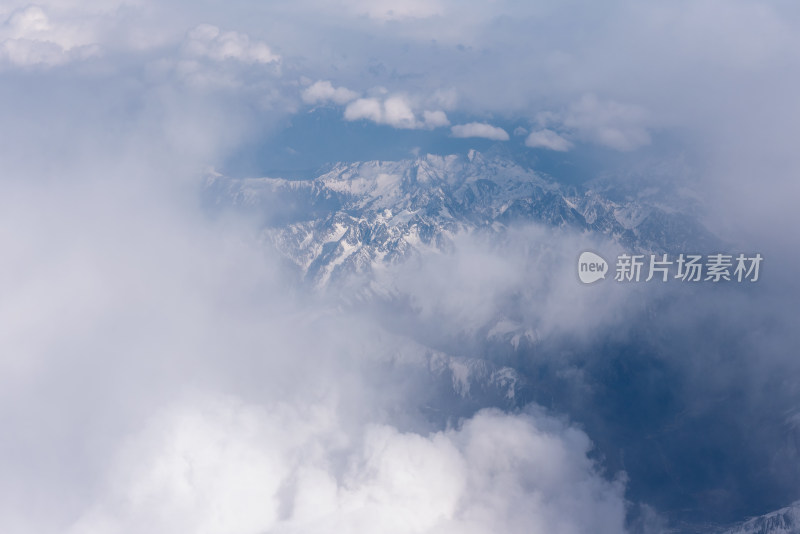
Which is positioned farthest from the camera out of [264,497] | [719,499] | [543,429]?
[543,429]

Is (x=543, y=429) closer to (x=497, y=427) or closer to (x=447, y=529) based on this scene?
(x=497, y=427)

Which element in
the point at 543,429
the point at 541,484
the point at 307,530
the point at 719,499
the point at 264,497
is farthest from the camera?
the point at 543,429

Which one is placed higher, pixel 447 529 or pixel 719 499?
pixel 447 529

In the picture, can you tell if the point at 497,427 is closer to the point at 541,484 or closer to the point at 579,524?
the point at 541,484

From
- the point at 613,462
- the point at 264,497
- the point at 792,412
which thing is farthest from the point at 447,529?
the point at 792,412

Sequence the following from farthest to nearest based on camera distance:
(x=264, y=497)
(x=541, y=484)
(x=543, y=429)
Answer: (x=543, y=429)
(x=541, y=484)
(x=264, y=497)

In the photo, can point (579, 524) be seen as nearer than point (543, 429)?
Yes

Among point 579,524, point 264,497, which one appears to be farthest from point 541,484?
point 264,497

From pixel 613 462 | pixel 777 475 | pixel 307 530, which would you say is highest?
pixel 307 530

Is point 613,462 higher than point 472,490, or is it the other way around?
point 472,490
